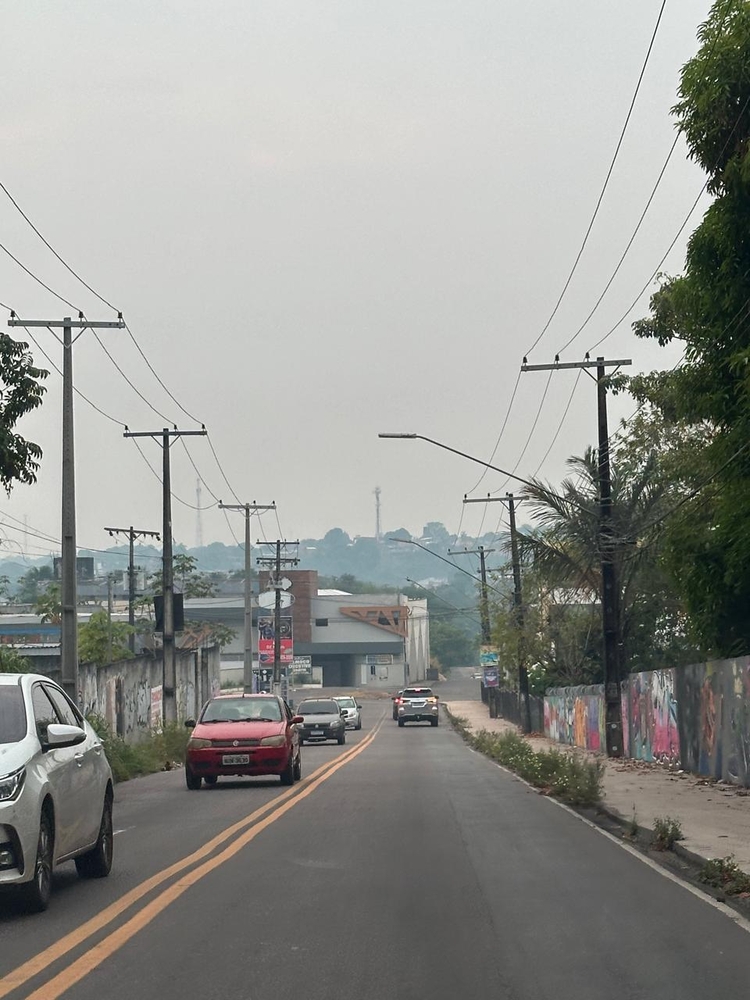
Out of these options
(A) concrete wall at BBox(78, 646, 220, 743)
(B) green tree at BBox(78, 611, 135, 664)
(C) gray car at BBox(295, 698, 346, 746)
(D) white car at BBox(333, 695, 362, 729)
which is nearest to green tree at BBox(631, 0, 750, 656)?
(A) concrete wall at BBox(78, 646, 220, 743)

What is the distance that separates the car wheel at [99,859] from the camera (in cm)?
1173

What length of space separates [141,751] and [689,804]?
55.6 feet

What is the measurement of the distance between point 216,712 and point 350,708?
42131 millimetres

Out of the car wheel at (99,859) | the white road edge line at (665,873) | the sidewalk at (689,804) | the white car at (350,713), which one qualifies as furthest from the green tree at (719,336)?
the white car at (350,713)

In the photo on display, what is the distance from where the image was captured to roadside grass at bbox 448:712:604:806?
2027 cm

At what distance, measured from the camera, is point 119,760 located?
29375mm

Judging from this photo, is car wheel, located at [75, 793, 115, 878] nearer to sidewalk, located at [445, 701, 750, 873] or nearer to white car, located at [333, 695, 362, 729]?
sidewalk, located at [445, 701, 750, 873]

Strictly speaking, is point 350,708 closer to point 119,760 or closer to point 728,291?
point 119,760

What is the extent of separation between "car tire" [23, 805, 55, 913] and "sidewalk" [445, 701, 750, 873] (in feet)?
18.3

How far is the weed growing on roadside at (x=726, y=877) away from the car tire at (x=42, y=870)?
4.81m

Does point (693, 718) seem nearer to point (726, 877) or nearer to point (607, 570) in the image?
point (607, 570)

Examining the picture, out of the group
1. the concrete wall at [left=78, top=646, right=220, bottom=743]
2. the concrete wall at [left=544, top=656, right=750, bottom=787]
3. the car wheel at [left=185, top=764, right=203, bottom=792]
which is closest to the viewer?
the concrete wall at [left=544, top=656, right=750, bottom=787]

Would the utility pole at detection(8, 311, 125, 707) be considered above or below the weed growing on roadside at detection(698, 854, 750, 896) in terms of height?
above

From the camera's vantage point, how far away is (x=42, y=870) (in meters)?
9.84
